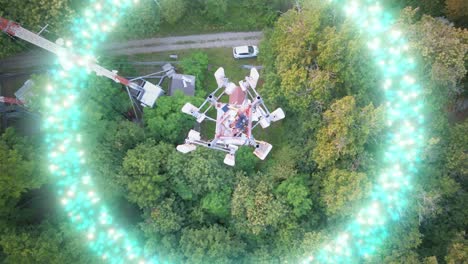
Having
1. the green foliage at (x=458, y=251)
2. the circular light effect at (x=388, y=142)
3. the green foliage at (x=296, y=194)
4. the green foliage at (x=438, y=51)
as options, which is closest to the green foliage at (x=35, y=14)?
the green foliage at (x=296, y=194)

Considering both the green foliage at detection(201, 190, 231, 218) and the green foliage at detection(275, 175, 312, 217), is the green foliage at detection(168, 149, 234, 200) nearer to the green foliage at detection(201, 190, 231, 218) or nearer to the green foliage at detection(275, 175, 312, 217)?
the green foliage at detection(201, 190, 231, 218)

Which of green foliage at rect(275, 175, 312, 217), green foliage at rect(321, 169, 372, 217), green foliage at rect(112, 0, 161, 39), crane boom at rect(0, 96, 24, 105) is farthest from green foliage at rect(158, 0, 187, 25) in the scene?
green foliage at rect(321, 169, 372, 217)

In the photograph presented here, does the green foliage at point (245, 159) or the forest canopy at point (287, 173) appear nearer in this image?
the forest canopy at point (287, 173)

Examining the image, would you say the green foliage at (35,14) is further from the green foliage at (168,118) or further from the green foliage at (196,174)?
the green foliage at (196,174)

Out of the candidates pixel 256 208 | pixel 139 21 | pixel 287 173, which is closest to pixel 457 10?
pixel 287 173

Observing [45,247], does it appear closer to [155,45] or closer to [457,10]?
[155,45]

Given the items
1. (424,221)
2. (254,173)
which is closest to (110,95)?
(254,173)
